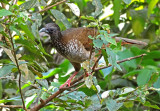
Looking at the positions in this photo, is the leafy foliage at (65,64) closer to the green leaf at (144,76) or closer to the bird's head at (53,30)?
the green leaf at (144,76)

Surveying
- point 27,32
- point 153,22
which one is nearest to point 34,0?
point 27,32

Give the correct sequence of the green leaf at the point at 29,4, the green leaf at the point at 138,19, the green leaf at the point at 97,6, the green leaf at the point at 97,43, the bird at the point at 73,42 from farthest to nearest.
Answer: the green leaf at the point at 138,19 < the bird at the point at 73,42 < the green leaf at the point at 97,6 < the green leaf at the point at 29,4 < the green leaf at the point at 97,43

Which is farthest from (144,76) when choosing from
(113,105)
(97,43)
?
(97,43)

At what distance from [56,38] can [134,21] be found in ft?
3.56

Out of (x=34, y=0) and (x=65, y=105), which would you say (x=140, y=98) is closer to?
(x=65, y=105)

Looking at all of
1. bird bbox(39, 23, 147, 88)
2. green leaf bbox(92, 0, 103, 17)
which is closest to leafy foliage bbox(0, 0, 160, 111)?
green leaf bbox(92, 0, 103, 17)

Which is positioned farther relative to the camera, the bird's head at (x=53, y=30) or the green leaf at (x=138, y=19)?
the green leaf at (x=138, y=19)

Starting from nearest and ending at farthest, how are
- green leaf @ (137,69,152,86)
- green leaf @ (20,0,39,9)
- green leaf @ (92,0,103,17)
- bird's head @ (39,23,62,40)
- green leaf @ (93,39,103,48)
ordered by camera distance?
green leaf @ (93,39,103,48) → green leaf @ (20,0,39,9) → green leaf @ (92,0,103,17) → green leaf @ (137,69,152,86) → bird's head @ (39,23,62,40)

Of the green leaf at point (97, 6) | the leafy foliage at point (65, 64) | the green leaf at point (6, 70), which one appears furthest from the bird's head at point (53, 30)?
the green leaf at point (6, 70)

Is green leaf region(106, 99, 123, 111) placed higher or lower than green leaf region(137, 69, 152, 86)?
higher

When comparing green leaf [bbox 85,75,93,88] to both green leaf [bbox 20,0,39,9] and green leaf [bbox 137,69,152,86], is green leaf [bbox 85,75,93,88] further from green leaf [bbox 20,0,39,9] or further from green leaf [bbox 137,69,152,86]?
green leaf [bbox 137,69,152,86]

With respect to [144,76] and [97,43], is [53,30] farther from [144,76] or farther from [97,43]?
[97,43]

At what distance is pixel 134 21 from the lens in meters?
3.61

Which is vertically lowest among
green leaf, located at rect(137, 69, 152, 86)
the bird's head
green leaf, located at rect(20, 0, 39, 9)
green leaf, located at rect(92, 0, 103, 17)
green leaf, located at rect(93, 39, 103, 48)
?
green leaf, located at rect(137, 69, 152, 86)
